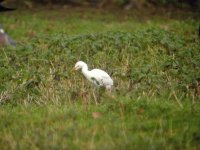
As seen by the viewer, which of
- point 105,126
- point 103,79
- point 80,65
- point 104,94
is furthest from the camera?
point 80,65

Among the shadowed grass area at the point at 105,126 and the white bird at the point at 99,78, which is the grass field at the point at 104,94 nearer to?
the shadowed grass area at the point at 105,126

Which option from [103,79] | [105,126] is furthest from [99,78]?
[105,126]

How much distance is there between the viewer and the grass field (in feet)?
18.9

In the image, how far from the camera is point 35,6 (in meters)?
21.2

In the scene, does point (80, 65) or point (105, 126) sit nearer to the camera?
point (105, 126)

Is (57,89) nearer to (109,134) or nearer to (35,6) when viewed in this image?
(109,134)

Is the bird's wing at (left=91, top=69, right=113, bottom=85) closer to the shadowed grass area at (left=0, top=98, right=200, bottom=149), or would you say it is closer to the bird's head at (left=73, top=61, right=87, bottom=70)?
the bird's head at (left=73, top=61, right=87, bottom=70)

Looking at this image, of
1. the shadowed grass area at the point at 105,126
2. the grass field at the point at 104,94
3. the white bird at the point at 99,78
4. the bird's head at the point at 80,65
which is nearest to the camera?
the shadowed grass area at the point at 105,126

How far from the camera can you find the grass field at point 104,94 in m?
5.75

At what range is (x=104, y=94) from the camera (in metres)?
7.18

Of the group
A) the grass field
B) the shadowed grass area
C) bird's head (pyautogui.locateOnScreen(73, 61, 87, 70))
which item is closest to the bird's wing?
the grass field

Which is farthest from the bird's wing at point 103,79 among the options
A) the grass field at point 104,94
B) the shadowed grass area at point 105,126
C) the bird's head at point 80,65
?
the shadowed grass area at point 105,126

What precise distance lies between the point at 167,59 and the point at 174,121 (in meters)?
3.13

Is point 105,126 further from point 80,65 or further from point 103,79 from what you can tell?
point 80,65
